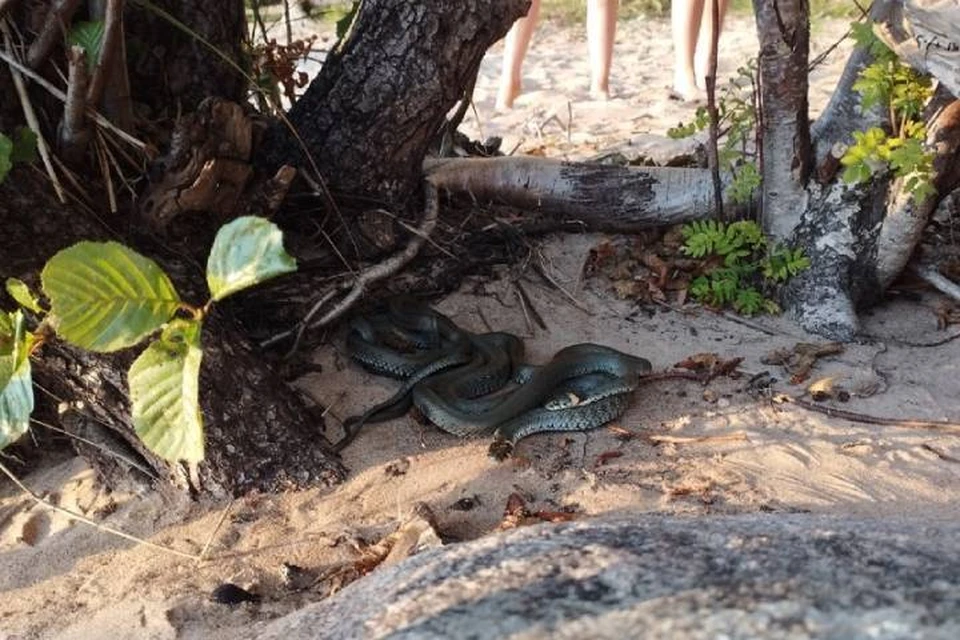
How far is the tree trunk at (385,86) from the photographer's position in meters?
3.83

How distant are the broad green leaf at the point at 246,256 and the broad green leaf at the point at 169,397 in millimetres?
180

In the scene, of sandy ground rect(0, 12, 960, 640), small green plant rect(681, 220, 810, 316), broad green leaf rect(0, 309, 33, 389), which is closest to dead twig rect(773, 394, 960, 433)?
sandy ground rect(0, 12, 960, 640)

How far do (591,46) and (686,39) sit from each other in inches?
33.4

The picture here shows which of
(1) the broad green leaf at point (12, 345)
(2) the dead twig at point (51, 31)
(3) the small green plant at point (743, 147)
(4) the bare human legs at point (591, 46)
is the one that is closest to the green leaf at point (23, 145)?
(2) the dead twig at point (51, 31)

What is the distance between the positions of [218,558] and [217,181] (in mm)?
1289

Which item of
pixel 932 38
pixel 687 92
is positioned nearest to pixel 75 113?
pixel 932 38

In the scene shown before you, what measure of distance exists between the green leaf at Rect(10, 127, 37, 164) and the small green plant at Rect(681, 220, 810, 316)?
2.63 m

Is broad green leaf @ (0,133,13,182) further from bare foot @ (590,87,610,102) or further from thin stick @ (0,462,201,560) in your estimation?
bare foot @ (590,87,610,102)

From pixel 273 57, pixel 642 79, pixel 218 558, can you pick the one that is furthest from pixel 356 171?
pixel 642 79

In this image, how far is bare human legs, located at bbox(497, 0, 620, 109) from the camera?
7.70 m

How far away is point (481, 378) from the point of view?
3.98 metres

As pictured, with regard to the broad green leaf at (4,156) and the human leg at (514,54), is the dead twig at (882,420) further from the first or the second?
the human leg at (514,54)

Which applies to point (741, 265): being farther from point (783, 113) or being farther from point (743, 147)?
point (783, 113)

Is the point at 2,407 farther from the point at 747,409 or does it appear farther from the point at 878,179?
the point at 878,179
